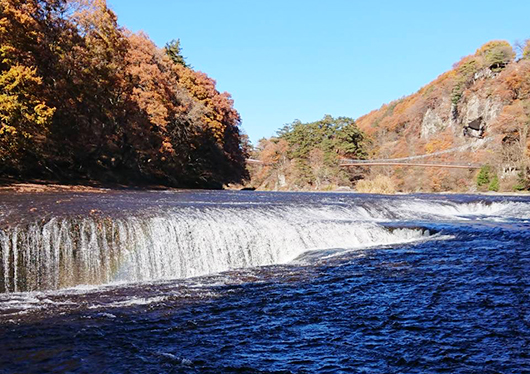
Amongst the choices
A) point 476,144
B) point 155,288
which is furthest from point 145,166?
point 476,144

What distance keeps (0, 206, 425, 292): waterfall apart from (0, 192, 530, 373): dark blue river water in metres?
0.04

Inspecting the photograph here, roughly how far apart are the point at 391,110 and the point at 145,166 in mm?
87754

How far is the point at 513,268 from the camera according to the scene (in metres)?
8.93

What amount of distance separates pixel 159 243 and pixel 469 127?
192 ft

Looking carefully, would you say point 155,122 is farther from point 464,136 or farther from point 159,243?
point 464,136

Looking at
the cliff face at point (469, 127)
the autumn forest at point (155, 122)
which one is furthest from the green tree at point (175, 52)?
the cliff face at point (469, 127)

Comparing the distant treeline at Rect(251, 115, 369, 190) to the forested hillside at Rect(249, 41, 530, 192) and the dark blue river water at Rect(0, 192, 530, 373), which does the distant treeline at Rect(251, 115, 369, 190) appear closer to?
the forested hillside at Rect(249, 41, 530, 192)

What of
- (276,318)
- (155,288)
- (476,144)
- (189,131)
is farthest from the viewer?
(476,144)

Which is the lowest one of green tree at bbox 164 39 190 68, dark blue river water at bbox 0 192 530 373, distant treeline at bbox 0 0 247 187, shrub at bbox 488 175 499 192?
dark blue river water at bbox 0 192 530 373

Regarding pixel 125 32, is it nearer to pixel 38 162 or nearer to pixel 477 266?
pixel 38 162

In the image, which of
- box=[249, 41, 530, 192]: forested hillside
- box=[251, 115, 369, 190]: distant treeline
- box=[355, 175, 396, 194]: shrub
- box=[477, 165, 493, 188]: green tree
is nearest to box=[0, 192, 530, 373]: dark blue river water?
box=[355, 175, 396, 194]: shrub

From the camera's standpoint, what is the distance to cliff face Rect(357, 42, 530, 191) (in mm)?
39000

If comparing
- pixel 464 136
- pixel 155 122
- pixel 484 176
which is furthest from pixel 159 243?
pixel 464 136

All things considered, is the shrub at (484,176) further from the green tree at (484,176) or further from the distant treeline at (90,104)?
the distant treeline at (90,104)
